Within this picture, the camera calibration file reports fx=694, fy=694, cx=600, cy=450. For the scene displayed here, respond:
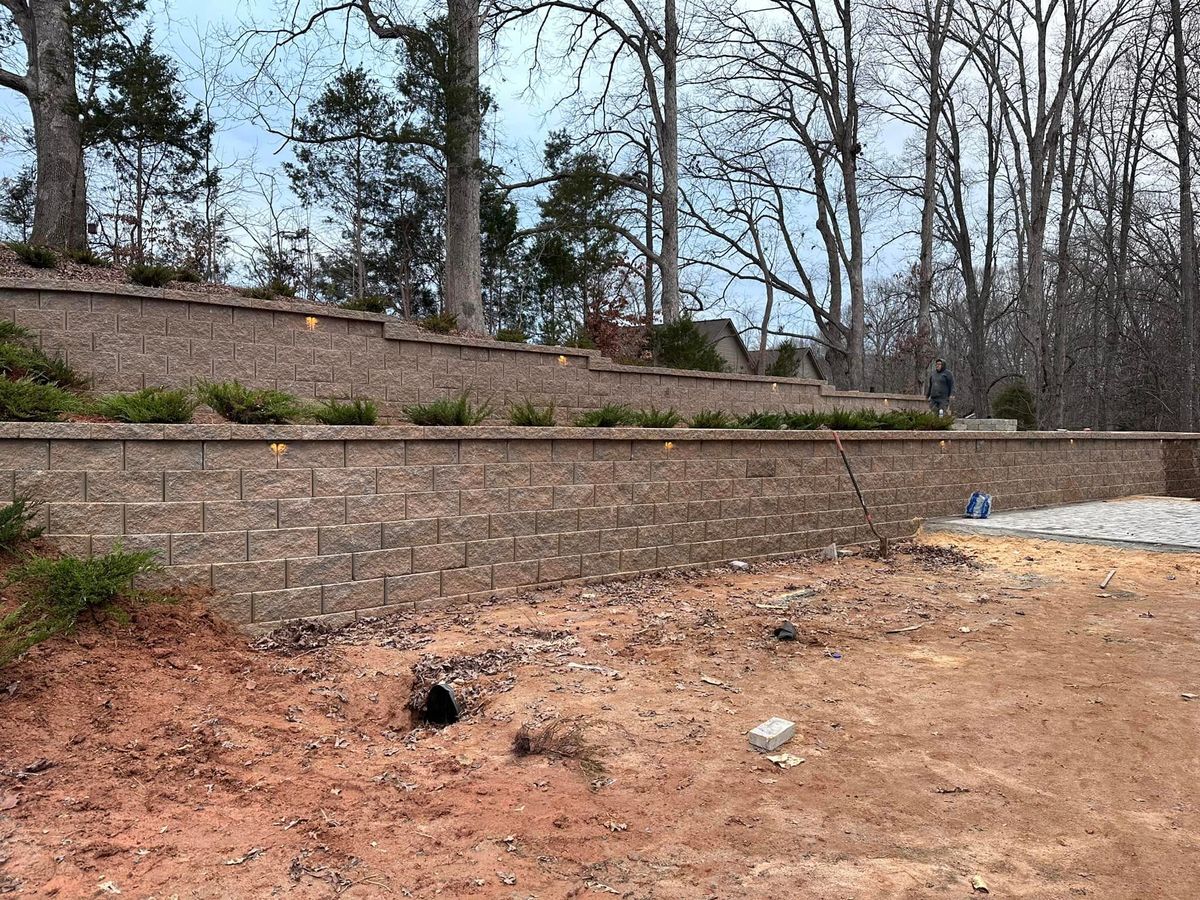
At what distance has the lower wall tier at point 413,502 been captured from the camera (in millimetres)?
4172

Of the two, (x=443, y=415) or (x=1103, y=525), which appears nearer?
(x=443, y=415)

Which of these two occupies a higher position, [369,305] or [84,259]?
[84,259]

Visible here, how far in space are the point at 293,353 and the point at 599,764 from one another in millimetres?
6321

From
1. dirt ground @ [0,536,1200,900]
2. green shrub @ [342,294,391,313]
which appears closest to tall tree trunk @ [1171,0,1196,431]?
dirt ground @ [0,536,1200,900]

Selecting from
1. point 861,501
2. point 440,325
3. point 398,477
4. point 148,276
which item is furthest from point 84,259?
point 861,501

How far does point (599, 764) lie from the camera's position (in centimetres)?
312

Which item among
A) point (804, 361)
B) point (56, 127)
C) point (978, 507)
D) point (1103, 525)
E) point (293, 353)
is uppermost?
point (56, 127)

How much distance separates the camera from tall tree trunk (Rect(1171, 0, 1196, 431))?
62.8ft

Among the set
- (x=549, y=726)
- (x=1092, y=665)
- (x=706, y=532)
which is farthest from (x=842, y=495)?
(x=549, y=726)

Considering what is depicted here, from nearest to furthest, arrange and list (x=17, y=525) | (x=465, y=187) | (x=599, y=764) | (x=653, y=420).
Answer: (x=599, y=764) < (x=17, y=525) < (x=653, y=420) < (x=465, y=187)

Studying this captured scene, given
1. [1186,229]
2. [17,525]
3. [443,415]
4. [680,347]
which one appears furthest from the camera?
[1186,229]

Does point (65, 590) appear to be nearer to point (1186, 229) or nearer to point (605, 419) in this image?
point (605, 419)

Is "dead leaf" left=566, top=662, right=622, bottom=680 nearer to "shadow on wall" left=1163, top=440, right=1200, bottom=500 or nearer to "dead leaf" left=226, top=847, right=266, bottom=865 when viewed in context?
"dead leaf" left=226, top=847, right=266, bottom=865

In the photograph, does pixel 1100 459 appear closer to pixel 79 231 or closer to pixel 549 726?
pixel 549 726
